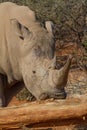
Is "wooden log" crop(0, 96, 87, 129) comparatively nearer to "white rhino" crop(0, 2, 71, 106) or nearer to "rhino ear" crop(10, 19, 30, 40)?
"white rhino" crop(0, 2, 71, 106)

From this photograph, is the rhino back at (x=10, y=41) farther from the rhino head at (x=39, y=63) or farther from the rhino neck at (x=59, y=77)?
the rhino neck at (x=59, y=77)

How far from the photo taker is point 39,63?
16.8 feet

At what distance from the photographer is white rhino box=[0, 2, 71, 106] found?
4945 millimetres

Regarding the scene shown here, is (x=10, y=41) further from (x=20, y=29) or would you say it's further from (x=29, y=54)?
(x=29, y=54)

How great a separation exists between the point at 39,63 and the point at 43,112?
1164 millimetres

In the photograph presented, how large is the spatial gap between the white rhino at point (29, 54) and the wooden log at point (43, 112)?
57 centimetres

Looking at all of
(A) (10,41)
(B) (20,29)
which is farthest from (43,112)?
(A) (10,41)

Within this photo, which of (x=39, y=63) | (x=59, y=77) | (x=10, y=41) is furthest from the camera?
(x=10, y=41)

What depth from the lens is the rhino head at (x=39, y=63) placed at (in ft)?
16.1

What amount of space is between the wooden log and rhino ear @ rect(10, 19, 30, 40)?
1.34 metres

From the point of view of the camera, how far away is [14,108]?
415 centimetres

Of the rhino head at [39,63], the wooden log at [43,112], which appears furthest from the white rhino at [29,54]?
the wooden log at [43,112]

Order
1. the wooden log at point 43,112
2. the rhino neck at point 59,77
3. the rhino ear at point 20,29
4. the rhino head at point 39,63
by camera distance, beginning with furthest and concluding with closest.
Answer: the rhino ear at point 20,29
the rhino head at point 39,63
the rhino neck at point 59,77
the wooden log at point 43,112

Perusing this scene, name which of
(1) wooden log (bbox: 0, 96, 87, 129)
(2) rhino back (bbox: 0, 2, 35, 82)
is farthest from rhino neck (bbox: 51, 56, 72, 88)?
(2) rhino back (bbox: 0, 2, 35, 82)
